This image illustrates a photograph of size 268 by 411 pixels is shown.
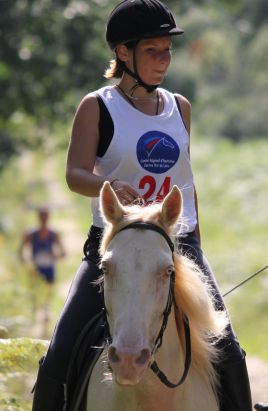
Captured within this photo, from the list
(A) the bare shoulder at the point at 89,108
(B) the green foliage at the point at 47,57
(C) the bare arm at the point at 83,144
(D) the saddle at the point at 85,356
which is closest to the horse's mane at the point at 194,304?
(D) the saddle at the point at 85,356

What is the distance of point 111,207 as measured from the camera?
477cm

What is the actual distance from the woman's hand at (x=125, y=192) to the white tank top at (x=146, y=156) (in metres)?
0.36

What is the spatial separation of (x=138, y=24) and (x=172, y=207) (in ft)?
4.42

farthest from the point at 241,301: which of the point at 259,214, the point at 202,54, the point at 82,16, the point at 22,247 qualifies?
the point at 202,54

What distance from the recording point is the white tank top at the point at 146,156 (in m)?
5.47

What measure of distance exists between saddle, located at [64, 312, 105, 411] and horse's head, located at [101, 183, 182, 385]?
60 centimetres

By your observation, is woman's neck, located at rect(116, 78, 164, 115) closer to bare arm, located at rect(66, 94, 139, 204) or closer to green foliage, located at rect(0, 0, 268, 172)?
bare arm, located at rect(66, 94, 139, 204)

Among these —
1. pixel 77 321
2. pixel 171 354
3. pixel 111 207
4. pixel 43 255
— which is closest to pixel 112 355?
pixel 171 354

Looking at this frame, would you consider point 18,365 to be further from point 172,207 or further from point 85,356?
point 172,207

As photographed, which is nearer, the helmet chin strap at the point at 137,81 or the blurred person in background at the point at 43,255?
the helmet chin strap at the point at 137,81

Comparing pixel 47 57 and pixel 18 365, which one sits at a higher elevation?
pixel 47 57

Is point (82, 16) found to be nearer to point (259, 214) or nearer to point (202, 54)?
point (259, 214)

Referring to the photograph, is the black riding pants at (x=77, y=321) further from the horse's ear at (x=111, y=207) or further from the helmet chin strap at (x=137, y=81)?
the helmet chin strap at (x=137, y=81)

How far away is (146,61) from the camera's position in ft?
18.7
